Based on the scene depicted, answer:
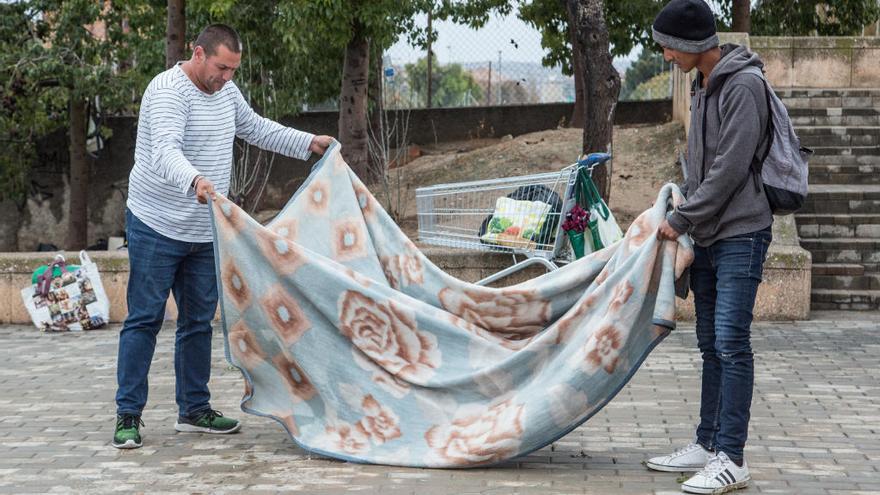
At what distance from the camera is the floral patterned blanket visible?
540cm

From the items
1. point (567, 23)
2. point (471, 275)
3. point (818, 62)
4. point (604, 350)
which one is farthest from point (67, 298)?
point (567, 23)

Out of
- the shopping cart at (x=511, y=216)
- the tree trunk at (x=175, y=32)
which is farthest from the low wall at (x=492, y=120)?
the shopping cart at (x=511, y=216)

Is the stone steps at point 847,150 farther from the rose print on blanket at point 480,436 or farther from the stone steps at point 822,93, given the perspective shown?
the rose print on blanket at point 480,436

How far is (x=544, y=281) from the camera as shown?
5738 mm

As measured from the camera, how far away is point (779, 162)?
503 cm

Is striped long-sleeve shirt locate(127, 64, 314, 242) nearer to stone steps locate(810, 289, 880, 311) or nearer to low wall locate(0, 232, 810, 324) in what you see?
low wall locate(0, 232, 810, 324)

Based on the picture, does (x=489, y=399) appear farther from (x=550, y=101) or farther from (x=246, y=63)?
(x=550, y=101)

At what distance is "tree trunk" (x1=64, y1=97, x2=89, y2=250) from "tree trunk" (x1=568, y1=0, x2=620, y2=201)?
24.3 ft

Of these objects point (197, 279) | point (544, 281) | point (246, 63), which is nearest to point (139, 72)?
point (246, 63)

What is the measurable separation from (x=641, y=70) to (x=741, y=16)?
3285mm

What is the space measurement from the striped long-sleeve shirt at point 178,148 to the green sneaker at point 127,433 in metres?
0.90

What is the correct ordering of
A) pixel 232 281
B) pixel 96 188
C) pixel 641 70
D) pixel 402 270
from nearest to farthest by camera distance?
pixel 232 281 → pixel 402 270 → pixel 96 188 → pixel 641 70

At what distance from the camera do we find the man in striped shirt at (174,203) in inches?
231

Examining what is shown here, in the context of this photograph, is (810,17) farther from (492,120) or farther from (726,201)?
(726,201)
